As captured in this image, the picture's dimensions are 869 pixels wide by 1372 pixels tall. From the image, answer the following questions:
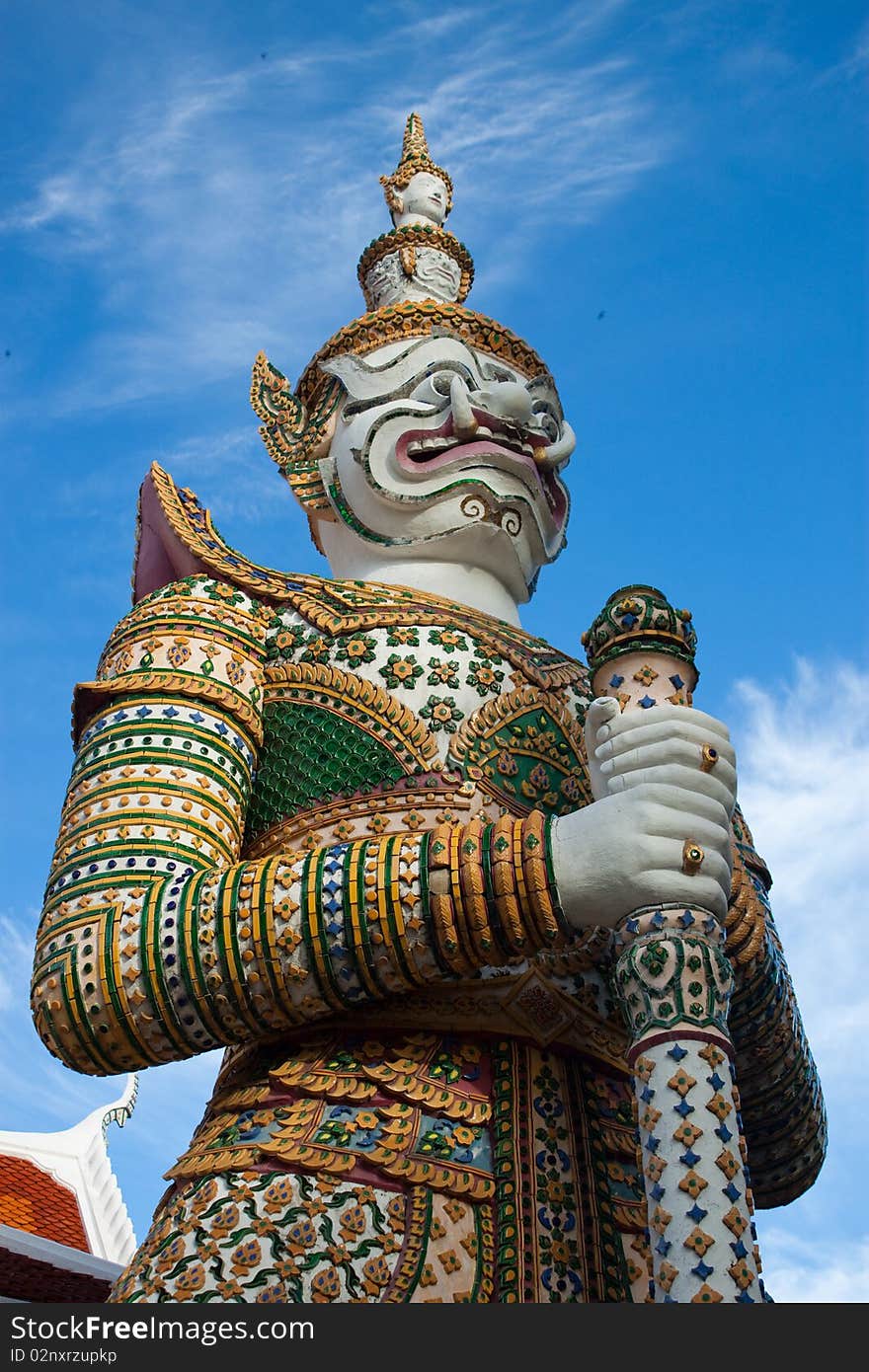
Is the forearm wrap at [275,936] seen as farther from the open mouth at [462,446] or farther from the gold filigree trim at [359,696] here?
the open mouth at [462,446]

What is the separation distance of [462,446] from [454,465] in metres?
0.09

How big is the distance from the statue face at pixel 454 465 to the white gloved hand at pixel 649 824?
5.80 feet

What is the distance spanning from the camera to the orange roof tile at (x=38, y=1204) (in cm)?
837

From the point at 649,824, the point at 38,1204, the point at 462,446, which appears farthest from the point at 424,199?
the point at 38,1204

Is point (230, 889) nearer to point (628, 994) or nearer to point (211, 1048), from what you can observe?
point (211, 1048)

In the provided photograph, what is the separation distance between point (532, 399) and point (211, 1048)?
2978 millimetres

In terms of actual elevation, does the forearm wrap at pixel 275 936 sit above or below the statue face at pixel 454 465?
below

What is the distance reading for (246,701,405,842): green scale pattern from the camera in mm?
4879

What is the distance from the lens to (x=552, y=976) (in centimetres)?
444

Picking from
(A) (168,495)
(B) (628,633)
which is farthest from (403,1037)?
(A) (168,495)

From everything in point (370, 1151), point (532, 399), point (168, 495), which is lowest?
point (370, 1151)

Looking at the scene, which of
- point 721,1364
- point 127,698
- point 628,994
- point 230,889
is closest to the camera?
point 721,1364

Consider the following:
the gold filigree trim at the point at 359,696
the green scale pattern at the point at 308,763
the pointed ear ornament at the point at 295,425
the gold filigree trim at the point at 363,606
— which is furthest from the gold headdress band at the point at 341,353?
the green scale pattern at the point at 308,763

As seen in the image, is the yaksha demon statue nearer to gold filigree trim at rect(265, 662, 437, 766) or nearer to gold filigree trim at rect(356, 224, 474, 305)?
gold filigree trim at rect(265, 662, 437, 766)
